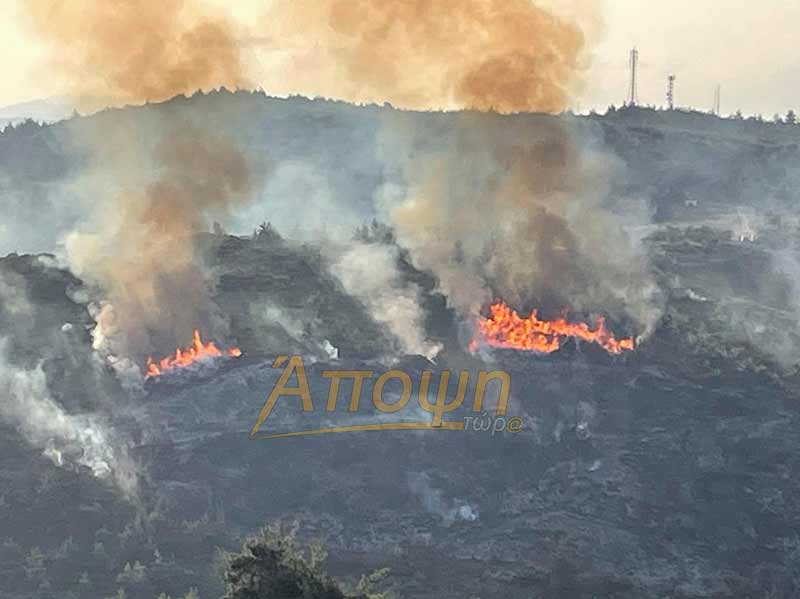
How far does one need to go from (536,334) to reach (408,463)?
1022cm

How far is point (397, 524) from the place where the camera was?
43.5 m

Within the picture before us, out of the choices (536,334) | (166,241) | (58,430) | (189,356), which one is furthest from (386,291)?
(58,430)

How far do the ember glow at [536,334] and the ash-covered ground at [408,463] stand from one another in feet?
1.93

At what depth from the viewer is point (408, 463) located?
4659cm

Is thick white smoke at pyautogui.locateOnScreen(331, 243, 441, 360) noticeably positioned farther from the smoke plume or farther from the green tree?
the green tree

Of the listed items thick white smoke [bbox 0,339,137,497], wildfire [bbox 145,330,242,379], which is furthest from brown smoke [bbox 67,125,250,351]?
thick white smoke [bbox 0,339,137,497]

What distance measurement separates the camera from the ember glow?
53.3 meters

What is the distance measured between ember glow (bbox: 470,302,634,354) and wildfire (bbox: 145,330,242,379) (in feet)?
32.9

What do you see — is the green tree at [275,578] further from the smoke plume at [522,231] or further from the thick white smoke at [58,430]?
the smoke plume at [522,231]

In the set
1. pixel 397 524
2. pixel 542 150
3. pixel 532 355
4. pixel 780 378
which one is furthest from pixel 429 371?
pixel 542 150

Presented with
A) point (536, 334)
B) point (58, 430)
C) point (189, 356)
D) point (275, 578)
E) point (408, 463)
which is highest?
point (536, 334)

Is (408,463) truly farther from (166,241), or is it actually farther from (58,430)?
(166,241)

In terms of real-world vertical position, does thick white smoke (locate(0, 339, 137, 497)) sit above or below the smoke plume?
below

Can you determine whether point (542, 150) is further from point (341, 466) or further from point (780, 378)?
point (341, 466)
